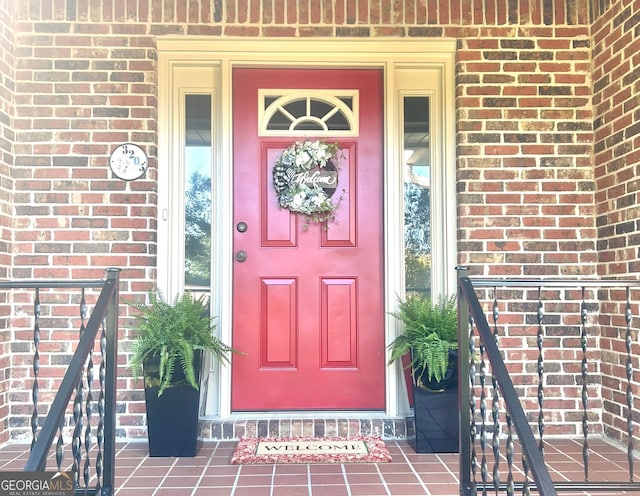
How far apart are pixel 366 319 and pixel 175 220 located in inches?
51.7

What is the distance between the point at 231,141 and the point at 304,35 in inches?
30.6

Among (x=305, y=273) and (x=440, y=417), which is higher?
(x=305, y=273)

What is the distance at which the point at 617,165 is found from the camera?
9.02 feet

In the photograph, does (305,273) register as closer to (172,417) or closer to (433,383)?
(433,383)

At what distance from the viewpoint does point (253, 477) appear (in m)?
2.33

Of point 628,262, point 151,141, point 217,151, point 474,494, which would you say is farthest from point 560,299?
point 151,141

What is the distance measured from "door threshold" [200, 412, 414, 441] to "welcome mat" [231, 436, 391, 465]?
0.04 m

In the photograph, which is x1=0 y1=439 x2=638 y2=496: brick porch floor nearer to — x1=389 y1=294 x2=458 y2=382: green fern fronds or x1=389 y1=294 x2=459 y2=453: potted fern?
x1=389 y1=294 x2=459 y2=453: potted fern

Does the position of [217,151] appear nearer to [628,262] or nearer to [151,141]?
[151,141]

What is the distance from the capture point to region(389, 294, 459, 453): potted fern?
8.49ft

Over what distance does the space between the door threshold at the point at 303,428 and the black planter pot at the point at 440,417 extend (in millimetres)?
184

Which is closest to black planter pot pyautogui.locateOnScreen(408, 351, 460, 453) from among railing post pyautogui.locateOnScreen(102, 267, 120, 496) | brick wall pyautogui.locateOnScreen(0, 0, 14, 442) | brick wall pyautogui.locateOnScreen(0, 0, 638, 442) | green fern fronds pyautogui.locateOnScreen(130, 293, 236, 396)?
brick wall pyautogui.locateOnScreen(0, 0, 638, 442)

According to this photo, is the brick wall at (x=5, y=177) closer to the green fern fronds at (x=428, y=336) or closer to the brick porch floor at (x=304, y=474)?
the brick porch floor at (x=304, y=474)

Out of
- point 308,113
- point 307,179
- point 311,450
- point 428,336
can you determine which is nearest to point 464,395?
point 428,336
